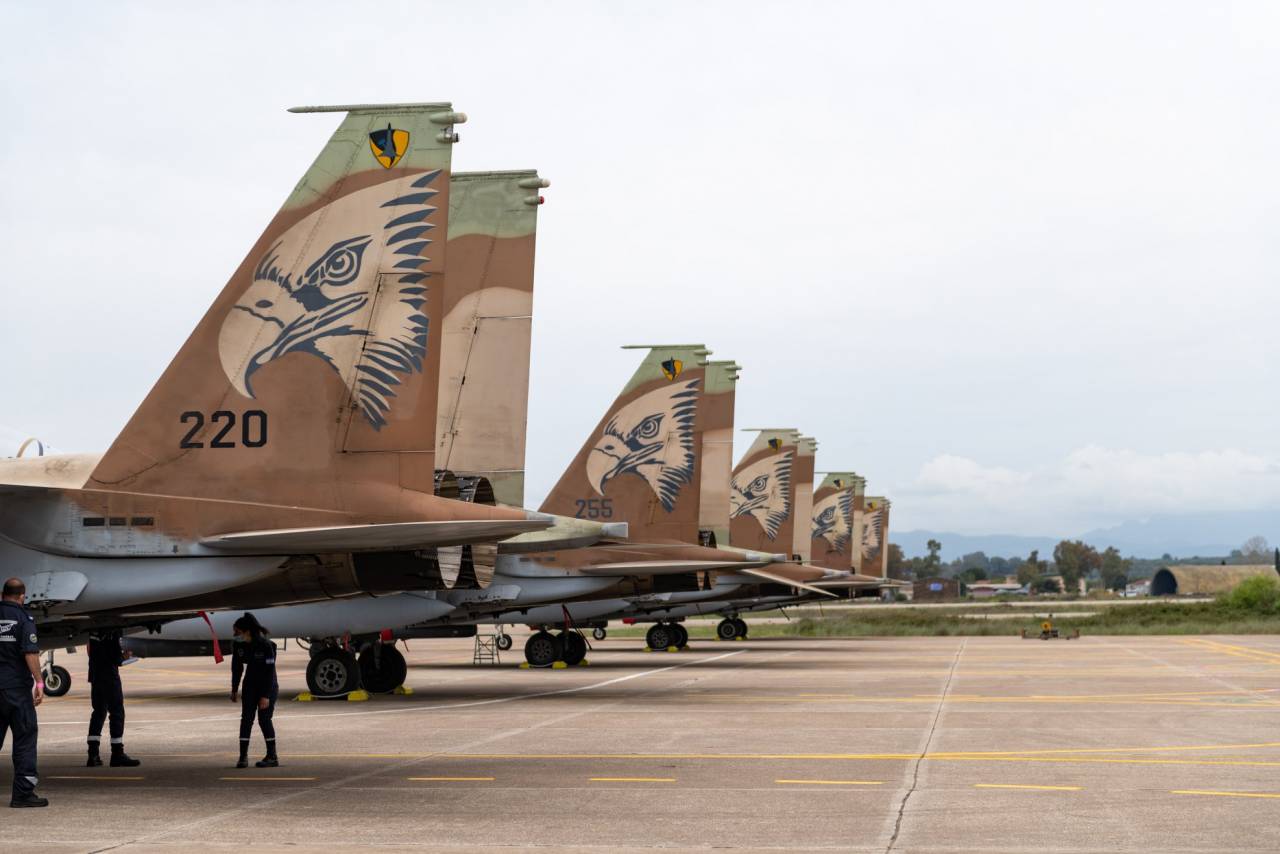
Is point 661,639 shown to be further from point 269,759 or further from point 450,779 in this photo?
point 450,779

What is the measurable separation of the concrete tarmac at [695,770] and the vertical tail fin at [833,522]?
39538 millimetres

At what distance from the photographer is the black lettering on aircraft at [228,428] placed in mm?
14102

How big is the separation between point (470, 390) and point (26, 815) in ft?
33.3

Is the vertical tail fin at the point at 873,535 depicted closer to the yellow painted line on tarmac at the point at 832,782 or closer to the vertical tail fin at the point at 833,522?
the vertical tail fin at the point at 833,522

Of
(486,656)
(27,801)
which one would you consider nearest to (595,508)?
(486,656)

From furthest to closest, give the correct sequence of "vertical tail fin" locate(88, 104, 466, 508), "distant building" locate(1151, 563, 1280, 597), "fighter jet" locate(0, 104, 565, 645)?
"distant building" locate(1151, 563, 1280, 597)
"vertical tail fin" locate(88, 104, 466, 508)
"fighter jet" locate(0, 104, 565, 645)

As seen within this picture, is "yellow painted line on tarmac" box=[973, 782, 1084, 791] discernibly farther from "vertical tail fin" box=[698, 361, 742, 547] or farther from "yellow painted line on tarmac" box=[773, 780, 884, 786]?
"vertical tail fin" box=[698, 361, 742, 547]

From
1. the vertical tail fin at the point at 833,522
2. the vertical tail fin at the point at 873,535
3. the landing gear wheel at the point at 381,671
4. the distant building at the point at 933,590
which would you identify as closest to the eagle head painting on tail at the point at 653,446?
the landing gear wheel at the point at 381,671

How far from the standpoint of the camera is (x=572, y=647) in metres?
37.4

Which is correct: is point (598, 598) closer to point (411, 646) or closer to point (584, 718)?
point (584, 718)

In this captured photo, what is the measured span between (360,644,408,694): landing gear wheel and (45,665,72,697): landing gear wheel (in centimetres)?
646

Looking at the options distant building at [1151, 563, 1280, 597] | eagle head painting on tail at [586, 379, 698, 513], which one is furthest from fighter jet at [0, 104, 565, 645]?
distant building at [1151, 563, 1280, 597]

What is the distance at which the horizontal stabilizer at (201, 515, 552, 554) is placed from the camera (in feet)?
42.8

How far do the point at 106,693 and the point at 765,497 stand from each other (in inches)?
1517
